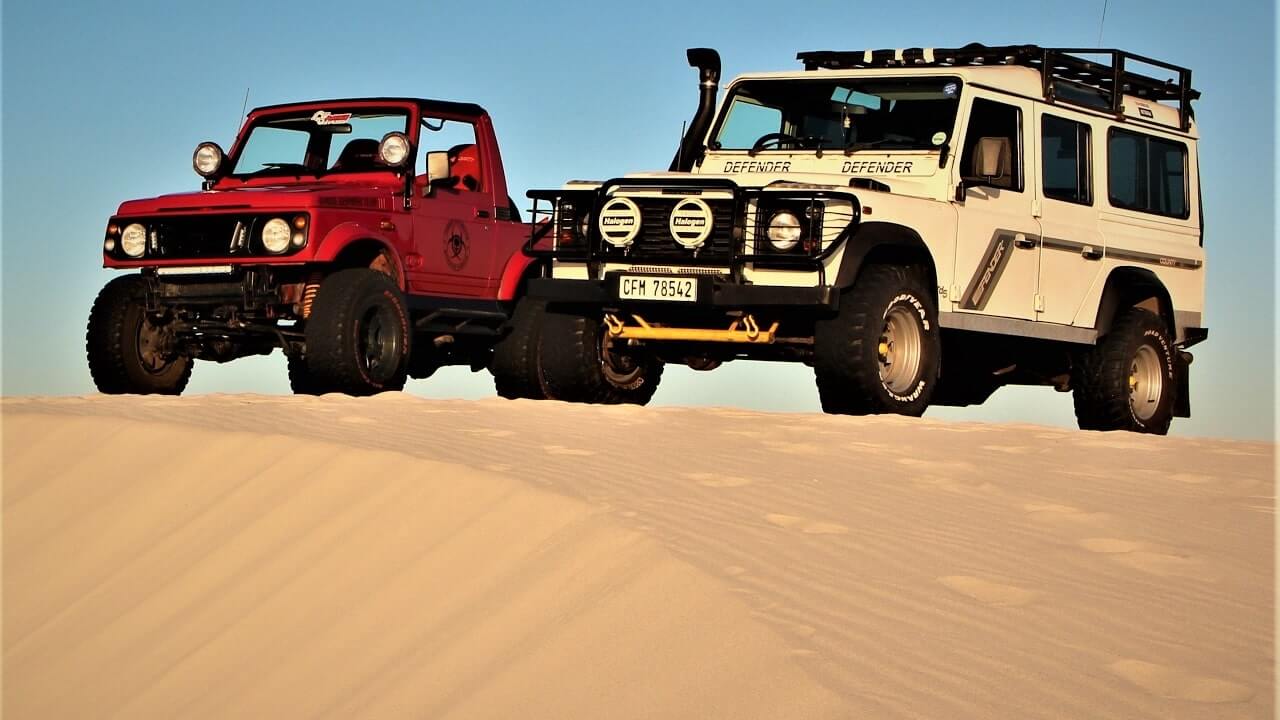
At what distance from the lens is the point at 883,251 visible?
11.6 metres

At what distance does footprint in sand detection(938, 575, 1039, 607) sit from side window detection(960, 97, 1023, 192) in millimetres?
6633

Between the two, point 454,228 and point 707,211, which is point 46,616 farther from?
point 454,228

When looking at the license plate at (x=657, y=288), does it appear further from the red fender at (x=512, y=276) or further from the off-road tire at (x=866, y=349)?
the red fender at (x=512, y=276)

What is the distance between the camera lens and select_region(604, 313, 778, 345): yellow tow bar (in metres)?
11.6

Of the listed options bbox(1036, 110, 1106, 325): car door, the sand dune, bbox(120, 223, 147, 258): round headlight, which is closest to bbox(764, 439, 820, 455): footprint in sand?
the sand dune

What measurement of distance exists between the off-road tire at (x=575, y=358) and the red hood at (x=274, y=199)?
5.45 ft

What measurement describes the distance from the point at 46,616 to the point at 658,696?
460 cm

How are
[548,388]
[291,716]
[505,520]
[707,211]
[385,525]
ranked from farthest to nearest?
[548,388] < [707,211] < [385,525] < [505,520] < [291,716]

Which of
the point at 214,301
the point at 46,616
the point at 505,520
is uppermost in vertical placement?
the point at 214,301

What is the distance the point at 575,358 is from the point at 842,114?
238cm

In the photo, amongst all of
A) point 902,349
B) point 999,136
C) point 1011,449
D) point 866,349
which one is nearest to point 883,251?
point 902,349

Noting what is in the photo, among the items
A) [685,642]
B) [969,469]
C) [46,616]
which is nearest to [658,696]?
[685,642]

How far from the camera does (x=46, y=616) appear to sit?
28.3ft

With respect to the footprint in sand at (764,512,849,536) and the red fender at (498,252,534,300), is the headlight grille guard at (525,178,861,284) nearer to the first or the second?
the red fender at (498,252,534,300)
